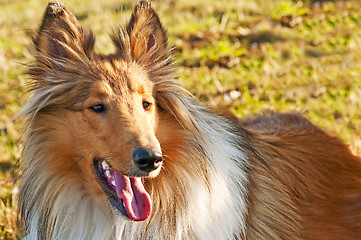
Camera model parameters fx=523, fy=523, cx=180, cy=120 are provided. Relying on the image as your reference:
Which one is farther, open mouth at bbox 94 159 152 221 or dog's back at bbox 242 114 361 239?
dog's back at bbox 242 114 361 239

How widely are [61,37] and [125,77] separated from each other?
53 centimetres

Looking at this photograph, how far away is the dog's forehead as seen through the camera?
3.39 m

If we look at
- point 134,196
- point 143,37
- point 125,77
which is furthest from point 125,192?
point 143,37

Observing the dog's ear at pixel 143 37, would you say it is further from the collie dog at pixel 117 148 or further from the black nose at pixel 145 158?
the black nose at pixel 145 158

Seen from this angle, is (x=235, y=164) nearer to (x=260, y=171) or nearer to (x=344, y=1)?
(x=260, y=171)

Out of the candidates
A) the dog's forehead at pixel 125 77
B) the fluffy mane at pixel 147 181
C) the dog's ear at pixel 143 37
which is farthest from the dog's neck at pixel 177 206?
the dog's ear at pixel 143 37

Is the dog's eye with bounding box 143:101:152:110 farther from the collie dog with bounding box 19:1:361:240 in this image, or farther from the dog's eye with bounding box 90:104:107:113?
the dog's eye with bounding box 90:104:107:113

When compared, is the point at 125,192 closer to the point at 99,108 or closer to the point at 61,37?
the point at 99,108

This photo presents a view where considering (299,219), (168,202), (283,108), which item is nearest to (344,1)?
(283,108)

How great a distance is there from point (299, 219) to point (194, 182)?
0.92 m

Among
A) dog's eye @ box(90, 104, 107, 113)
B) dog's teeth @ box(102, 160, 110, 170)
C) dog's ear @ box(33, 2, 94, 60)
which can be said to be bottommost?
dog's teeth @ box(102, 160, 110, 170)

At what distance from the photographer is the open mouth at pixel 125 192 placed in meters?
3.34

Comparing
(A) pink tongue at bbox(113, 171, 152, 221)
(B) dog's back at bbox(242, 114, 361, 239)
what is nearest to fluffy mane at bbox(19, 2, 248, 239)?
(A) pink tongue at bbox(113, 171, 152, 221)

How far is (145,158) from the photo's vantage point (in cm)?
308
